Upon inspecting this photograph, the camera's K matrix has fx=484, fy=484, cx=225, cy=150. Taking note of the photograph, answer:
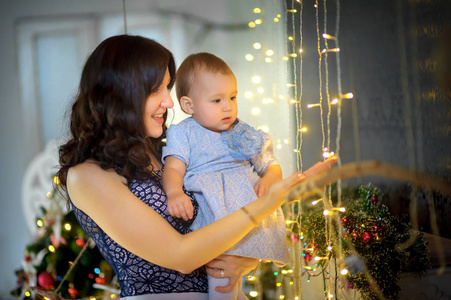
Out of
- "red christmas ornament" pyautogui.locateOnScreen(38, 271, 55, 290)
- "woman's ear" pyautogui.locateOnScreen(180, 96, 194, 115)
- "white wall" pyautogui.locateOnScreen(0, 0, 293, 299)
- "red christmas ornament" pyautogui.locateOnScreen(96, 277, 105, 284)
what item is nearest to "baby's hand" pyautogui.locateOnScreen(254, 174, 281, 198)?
"woman's ear" pyautogui.locateOnScreen(180, 96, 194, 115)

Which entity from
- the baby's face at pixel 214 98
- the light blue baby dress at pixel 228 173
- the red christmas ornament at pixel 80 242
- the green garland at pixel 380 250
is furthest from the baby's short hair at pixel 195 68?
the red christmas ornament at pixel 80 242

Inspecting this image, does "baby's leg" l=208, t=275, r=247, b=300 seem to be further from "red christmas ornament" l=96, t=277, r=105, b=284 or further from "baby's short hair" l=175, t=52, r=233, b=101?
"red christmas ornament" l=96, t=277, r=105, b=284

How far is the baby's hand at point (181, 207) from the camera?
4.26ft

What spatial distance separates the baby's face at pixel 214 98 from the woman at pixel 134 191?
100mm

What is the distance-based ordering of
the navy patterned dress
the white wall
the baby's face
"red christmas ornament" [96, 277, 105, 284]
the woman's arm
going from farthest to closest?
the white wall < "red christmas ornament" [96, 277, 105, 284] < the baby's face < the navy patterned dress < the woman's arm

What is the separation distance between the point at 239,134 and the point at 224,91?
5.4 inches

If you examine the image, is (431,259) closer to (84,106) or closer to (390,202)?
(390,202)

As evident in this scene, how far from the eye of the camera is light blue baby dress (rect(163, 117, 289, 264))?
4.48 ft

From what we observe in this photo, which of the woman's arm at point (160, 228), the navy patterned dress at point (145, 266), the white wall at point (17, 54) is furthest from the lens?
the white wall at point (17, 54)

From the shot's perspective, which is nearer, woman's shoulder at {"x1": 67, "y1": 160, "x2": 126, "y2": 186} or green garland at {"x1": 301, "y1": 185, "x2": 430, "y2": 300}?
woman's shoulder at {"x1": 67, "y1": 160, "x2": 126, "y2": 186}

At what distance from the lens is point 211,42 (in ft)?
10.7

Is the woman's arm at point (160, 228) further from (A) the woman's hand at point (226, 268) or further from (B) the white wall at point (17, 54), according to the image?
(B) the white wall at point (17, 54)

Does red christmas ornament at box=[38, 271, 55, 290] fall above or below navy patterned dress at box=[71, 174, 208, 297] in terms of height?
below

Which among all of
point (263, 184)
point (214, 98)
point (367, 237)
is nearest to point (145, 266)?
point (263, 184)
